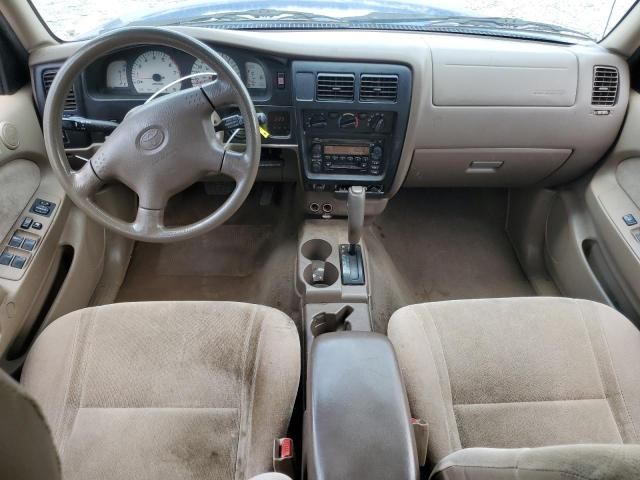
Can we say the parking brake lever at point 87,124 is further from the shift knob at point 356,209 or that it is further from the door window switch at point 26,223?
the shift knob at point 356,209

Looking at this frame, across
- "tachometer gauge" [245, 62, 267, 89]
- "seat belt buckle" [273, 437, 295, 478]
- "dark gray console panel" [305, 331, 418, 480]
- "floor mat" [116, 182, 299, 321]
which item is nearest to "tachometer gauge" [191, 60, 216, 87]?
"tachometer gauge" [245, 62, 267, 89]

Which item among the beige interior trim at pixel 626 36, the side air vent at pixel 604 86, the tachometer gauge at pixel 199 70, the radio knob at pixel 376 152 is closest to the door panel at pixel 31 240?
the tachometer gauge at pixel 199 70

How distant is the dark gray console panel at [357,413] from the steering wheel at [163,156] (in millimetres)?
464

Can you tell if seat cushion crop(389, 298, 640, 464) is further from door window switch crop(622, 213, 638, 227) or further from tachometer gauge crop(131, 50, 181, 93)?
tachometer gauge crop(131, 50, 181, 93)

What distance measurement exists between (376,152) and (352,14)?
0.47 meters

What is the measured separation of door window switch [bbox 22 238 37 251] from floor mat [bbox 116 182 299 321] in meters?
0.58

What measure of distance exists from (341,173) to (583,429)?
107cm

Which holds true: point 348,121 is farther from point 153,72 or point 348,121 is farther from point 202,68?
point 153,72

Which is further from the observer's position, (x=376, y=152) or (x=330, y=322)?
(x=376, y=152)

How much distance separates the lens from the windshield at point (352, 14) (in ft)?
5.75

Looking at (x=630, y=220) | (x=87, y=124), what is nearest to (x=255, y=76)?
(x=87, y=124)

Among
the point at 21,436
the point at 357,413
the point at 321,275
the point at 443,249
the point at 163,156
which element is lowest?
the point at 443,249

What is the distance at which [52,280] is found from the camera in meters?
1.68

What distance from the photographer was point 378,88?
5.34 ft
